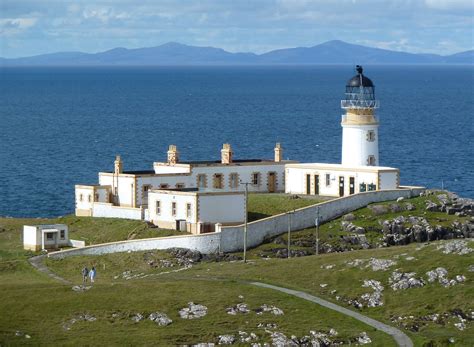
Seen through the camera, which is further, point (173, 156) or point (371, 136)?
point (371, 136)

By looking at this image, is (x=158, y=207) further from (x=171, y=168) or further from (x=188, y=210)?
(x=171, y=168)

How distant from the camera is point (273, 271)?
76188mm

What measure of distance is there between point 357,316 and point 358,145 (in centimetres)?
3749

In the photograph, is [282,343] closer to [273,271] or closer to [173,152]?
[273,271]

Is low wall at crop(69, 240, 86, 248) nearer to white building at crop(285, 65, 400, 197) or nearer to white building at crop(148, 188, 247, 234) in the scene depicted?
white building at crop(148, 188, 247, 234)

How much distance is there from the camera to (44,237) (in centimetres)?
9012

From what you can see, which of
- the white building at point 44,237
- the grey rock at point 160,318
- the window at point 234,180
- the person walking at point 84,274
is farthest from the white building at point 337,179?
the grey rock at point 160,318

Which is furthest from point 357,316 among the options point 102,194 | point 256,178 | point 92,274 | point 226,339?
point 102,194

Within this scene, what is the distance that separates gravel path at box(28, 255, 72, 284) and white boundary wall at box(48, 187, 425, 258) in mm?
900

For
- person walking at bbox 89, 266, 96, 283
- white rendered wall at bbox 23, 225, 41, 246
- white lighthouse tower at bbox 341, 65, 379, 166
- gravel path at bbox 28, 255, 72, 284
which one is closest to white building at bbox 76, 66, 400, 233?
white lighthouse tower at bbox 341, 65, 379, 166

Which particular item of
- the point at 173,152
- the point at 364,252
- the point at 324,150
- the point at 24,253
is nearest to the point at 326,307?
the point at 364,252

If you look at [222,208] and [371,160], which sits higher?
[371,160]

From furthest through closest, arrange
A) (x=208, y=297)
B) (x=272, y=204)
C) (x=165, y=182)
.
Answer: (x=165, y=182), (x=272, y=204), (x=208, y=297)

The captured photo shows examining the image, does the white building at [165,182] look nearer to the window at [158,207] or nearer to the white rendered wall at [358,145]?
the window at [158,207]
